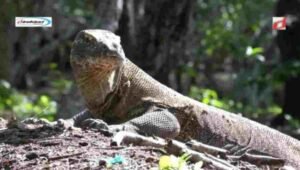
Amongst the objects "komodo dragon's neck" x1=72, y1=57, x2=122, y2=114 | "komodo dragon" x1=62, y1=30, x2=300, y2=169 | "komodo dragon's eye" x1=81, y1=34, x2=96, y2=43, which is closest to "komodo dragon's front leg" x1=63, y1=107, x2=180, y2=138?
"komodo dragon" x1=62, y1=30, x2=300, y2=169

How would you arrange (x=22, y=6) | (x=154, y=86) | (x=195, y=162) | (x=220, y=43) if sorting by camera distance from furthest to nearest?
1. (x=22, y=6)
2. (x=220, y=43)
3. (x=154, y=86)
4. (x=195, y=162)

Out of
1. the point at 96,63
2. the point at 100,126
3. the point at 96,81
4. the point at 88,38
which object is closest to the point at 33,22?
the point at 88,38

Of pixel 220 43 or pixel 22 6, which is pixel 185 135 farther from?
pixel 22 6

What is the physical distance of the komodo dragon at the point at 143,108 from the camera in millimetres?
A: 6594

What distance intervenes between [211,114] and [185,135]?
0.36 m

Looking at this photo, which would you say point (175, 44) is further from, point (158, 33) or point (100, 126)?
point (100, 126)

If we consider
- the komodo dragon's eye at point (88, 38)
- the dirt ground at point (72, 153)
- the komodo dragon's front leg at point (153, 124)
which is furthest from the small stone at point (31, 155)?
the komodo dragon's eye at point (88, 38)

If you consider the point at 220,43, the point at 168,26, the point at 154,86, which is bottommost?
the point at 220,43

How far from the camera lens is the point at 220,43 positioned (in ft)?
53.5

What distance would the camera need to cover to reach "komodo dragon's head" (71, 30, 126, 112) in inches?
256

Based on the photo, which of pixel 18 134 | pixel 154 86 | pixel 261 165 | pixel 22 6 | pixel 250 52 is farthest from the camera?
pixel 22 6

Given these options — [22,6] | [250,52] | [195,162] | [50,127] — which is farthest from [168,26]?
[195,162]

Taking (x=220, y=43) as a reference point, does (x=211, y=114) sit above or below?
above

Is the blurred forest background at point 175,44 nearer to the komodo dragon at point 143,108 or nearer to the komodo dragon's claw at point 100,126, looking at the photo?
the komodo dragon at point 143,108
